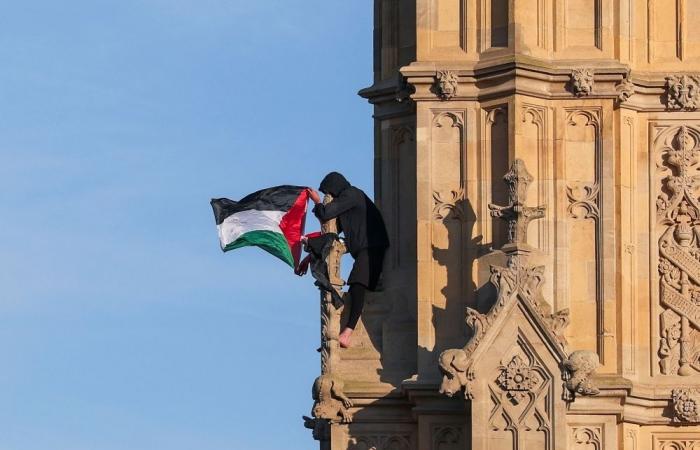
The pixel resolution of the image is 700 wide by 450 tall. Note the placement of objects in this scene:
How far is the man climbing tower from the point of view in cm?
5309

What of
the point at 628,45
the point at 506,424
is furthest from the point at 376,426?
the point at 628,45

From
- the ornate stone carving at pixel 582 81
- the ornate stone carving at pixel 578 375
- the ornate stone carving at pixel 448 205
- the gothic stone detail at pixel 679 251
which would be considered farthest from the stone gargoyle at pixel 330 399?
the ornate stone carving at pixel 582 81

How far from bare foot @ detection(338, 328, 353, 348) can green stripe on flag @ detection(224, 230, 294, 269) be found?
63.6 inches

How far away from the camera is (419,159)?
52.8 meters

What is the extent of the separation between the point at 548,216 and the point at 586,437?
264 centimetres

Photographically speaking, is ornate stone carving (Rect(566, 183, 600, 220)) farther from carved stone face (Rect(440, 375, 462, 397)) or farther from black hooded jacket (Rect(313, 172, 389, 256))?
carved stone face (Rect(440, 375, 462, 397))

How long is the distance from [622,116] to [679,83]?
31.2 inches

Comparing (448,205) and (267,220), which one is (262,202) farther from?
(448,205)

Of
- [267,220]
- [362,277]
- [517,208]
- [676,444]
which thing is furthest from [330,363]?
[676,444]

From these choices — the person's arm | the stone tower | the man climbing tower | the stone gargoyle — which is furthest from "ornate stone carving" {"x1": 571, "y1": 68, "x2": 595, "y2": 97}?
the stone gargoyle

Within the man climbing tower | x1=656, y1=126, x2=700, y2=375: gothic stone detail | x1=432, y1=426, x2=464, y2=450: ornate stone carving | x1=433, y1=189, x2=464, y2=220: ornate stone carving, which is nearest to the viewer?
x1=432, y1=426, x2=464, y2=450: ornate stone carving

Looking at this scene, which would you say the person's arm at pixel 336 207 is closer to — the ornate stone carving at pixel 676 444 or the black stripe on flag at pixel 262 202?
the black stripe on flag at pixel 262 202

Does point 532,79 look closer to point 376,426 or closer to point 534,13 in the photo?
point 534,13

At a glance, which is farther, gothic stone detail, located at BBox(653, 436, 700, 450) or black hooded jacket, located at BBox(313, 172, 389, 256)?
black hooded jacket, located at BBox(313, 172, 389, 256)
